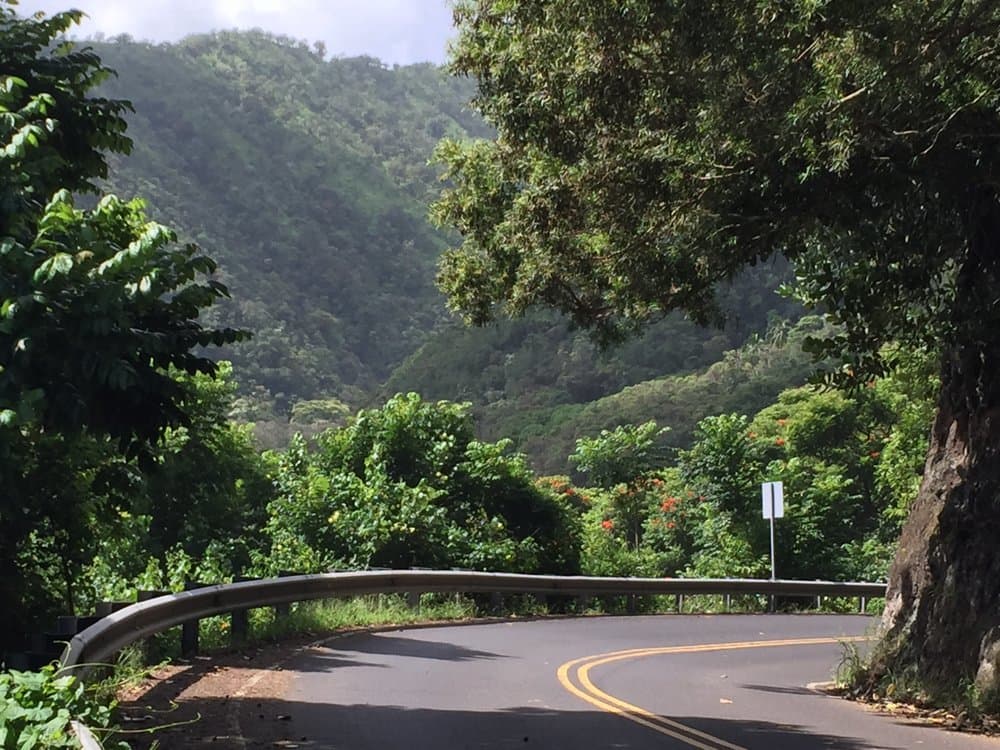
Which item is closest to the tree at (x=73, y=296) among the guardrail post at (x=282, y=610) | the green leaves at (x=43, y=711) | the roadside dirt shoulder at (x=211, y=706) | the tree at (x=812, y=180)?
the green leaves at (x=43, y=711)

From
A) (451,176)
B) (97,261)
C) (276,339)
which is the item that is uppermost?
(276,339)

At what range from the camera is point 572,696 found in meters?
13.6

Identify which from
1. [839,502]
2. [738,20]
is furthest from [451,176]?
[839,502]

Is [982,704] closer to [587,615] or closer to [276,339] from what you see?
[587,615]

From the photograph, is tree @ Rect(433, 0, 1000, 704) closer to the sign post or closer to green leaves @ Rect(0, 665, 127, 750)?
green leaves @ Rect(0, 665, 127, 750)

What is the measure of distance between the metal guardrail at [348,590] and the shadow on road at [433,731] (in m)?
0.93

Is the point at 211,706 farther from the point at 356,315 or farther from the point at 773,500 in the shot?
the point at 356,315

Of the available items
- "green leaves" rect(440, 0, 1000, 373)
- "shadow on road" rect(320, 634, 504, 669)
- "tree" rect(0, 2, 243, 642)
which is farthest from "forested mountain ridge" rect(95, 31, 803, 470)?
"tree" rect(0, 2, 243, 642)

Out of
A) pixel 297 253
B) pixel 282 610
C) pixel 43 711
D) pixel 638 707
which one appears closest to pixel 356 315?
pixel 297 253

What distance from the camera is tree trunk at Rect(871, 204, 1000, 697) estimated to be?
1384cm

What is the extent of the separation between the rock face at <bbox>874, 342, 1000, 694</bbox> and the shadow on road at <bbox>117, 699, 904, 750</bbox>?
2.77 m

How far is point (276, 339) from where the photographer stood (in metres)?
149

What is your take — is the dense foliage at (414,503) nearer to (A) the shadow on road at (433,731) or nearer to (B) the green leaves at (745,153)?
(B) the green leaves at (745,153)

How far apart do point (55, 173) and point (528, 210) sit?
6.24 metres
